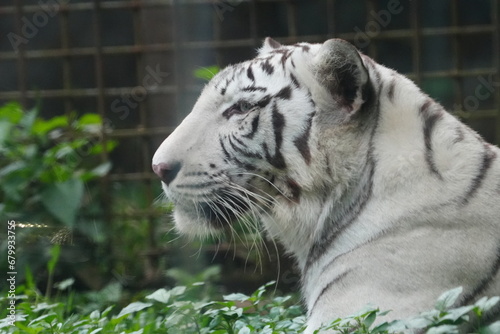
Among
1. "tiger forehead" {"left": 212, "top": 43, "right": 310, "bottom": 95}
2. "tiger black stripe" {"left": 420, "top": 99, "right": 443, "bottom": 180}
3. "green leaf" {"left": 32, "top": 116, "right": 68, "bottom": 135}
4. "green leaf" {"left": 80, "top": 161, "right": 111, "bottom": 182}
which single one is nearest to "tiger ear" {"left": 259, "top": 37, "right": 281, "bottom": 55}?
"tiger forehead" {"left": 212, "top": 43, "right": 310, "bottom": 95}

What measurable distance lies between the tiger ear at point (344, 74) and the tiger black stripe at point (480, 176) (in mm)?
349

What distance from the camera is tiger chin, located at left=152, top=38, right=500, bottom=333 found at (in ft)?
7.25

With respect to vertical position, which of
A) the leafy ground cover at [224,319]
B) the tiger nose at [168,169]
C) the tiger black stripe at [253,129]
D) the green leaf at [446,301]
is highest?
the tiger black stripe at [253,129]

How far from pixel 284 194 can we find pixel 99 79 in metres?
2.31

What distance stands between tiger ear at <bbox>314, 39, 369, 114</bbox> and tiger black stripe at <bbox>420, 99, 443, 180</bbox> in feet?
0.56

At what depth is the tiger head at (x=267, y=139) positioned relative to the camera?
242cm

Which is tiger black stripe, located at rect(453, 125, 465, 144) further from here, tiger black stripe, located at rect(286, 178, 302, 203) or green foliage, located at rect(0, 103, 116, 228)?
green foliage, located at rect(0, 103, 116, 228)

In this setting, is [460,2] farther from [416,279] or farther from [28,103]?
[416,279]

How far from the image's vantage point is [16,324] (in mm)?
2639

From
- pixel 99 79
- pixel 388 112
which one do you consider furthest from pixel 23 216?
pixel 388 112

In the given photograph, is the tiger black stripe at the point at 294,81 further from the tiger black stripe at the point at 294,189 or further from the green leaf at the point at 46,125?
the green leaf at the point at 46,125

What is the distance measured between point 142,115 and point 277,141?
7.37 feet

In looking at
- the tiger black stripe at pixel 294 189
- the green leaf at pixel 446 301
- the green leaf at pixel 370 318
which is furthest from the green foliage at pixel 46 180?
the green leaf at pixel 446 301

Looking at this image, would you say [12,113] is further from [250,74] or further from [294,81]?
[294,81]
